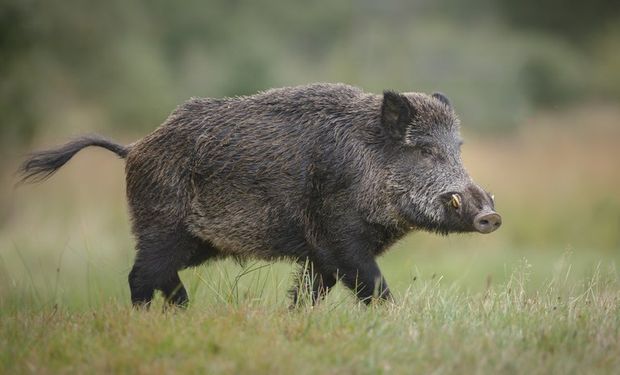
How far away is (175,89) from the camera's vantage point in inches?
1061

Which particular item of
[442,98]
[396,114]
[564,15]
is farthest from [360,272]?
[564,15]

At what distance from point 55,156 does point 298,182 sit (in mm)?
1873

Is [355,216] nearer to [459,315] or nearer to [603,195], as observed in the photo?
[459,315]

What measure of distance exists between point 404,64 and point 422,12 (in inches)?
649

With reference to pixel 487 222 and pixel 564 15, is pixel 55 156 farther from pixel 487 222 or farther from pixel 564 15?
pixel 564 15

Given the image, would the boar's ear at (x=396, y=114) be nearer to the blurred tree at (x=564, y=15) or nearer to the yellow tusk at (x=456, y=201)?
the yellow tusk at (x=456, y=201)

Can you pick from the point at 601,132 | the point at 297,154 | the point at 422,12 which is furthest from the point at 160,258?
the point at 422,12

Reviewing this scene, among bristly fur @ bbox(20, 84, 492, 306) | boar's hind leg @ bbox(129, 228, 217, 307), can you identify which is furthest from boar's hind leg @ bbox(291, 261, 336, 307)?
boar's hind leg @ bbox(129, 228, 217, 307)

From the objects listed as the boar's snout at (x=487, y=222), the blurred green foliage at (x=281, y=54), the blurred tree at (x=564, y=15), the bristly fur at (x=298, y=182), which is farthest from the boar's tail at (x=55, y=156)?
the blurred tree at (x=564, y=15)

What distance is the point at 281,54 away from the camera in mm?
29422

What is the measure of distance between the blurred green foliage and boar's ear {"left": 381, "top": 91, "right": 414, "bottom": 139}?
12880 millimetres

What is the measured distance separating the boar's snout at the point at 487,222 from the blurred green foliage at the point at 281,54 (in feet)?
44.8

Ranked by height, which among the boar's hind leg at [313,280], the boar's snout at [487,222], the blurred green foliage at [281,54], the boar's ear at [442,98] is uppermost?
the blurred green foliage at [281,54]

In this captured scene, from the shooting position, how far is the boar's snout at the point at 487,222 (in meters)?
5.50
